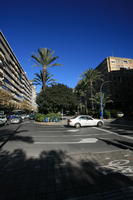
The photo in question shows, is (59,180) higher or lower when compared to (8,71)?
lower

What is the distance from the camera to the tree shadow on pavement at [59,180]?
2691 millimetres

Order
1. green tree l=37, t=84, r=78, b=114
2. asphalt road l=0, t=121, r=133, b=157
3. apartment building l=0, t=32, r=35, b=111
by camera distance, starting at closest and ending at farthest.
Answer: asphalt road l=0, t=121, r=133, b=157 → green tree l=37, t=84, r=78, b=114 → apartment building l=0, t=32, r=35, b=111

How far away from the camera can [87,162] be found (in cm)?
450

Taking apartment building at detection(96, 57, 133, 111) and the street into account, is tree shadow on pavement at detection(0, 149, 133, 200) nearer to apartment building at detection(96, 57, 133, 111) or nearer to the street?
the street

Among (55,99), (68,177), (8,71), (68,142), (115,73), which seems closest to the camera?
(68,177)

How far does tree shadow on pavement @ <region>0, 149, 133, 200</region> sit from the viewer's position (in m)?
2.69

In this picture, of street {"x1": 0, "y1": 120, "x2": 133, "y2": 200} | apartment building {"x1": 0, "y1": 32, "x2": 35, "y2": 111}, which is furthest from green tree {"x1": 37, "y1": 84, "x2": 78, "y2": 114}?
apartment building {"x1": 0, "y1": 32, "x2": 35, "y2": 111}

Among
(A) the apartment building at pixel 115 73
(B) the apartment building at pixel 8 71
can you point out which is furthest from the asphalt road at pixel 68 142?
(A) the apartment building at pixel 115 73

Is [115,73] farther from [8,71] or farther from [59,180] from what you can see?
[59,180]


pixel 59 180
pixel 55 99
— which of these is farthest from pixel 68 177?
pixel 55 99

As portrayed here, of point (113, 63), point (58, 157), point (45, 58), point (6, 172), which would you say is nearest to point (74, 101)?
point (45, 58)

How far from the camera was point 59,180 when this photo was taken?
3307 mm

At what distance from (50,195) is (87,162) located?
85.7 inches

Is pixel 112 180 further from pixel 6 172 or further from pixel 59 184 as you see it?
pixel 6 172
